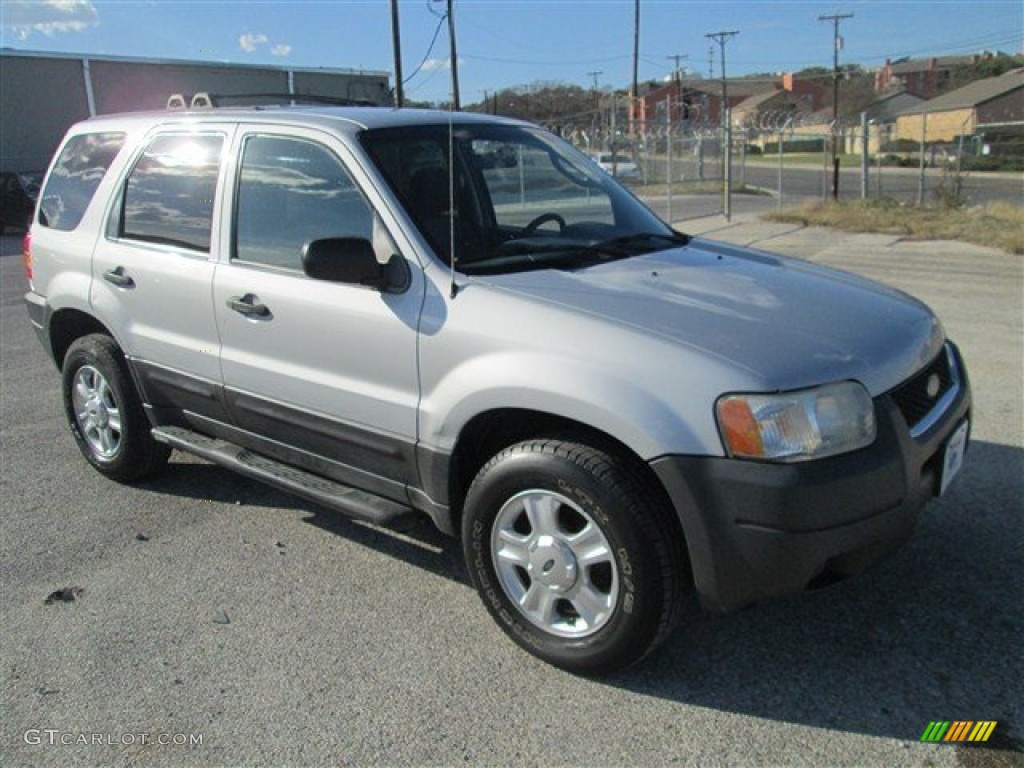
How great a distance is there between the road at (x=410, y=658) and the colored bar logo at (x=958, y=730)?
3cm

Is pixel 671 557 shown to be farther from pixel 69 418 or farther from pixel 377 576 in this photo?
pixel 69 418

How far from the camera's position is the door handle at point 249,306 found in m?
3.70

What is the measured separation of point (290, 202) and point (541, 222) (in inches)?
43.4

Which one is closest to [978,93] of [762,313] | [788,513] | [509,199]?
[509,199]

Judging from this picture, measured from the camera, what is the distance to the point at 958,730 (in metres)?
2.65

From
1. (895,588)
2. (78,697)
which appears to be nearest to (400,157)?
(78,697)

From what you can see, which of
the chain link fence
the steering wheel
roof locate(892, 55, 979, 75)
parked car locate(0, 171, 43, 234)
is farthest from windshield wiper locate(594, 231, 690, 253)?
roof locate(892, 55, 979, 75)

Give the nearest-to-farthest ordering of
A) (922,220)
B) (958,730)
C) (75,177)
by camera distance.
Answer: (958,730) → (75,177) → (922,220)

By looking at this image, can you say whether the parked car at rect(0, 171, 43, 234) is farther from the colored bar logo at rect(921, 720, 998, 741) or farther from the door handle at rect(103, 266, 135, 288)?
the colored bar logo at rect(921, 720, 998, 741)

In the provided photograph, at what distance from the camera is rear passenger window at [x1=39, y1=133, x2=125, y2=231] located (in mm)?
4742

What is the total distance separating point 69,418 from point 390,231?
281 cm

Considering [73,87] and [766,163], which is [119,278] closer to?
[73,87]

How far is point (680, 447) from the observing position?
2607mm

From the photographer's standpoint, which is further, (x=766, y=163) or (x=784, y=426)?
(x=766, y=163)
